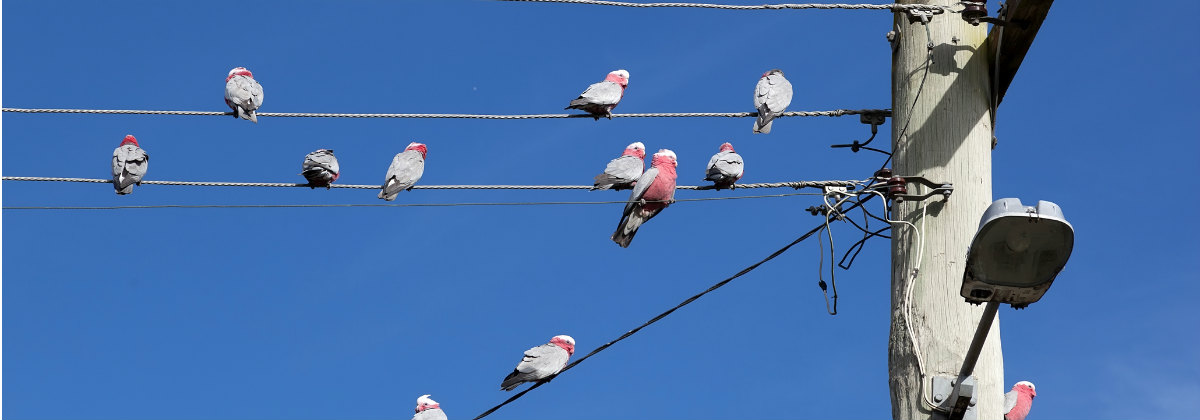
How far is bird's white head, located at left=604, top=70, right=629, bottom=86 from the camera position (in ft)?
39.9

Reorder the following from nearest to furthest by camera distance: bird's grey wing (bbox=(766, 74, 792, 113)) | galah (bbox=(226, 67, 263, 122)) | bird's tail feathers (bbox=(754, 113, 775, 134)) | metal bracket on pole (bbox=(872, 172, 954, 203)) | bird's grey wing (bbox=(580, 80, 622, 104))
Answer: metal bracket on pole (bbox=(872, 172, 954, 203))
bird's tail feathers (bbox=(754, 113, 775, 134))
bird's grey wing (bbox=(580, 80, 622, 104))
bird's grey wing (bbox=(766, 74, 792, 113))
galah (bbox=(226, 67, 263, 122))

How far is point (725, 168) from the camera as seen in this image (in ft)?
32.7

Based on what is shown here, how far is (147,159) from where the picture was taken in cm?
1191

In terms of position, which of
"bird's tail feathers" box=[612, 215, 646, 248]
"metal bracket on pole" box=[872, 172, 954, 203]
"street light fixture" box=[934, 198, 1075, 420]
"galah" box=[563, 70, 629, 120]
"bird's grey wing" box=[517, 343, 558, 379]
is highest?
"galah" box=[563, 70, 629, 120]

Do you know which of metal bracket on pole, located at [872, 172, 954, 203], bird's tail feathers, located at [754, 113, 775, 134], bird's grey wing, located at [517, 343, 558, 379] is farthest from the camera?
bird's grey wing, located at [517, 343, 558, 379]

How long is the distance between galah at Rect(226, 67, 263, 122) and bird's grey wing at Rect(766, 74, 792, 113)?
14.7 feet

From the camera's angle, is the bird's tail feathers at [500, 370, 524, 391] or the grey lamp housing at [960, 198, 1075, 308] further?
the bird's tail feathers at [500, 370, 524, 391]

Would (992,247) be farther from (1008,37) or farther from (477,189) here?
(477,189)

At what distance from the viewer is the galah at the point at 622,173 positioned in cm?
1042

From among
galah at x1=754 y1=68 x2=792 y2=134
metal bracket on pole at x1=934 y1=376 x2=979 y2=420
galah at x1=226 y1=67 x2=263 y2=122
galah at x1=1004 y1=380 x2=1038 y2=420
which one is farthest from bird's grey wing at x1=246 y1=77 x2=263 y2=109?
metal bracket on pole at x1=934 y1=376 x2=979 y2=420

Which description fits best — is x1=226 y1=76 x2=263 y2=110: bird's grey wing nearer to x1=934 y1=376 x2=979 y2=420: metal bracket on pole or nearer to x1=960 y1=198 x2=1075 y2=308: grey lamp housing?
x1=934 y1=376 x2=979 y2=420: metal bracket on pole

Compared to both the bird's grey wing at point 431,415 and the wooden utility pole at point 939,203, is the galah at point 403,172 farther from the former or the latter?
the wooden utility pole at point 939,203

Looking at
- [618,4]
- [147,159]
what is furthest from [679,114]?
[147,159]

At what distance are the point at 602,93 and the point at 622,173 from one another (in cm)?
90
